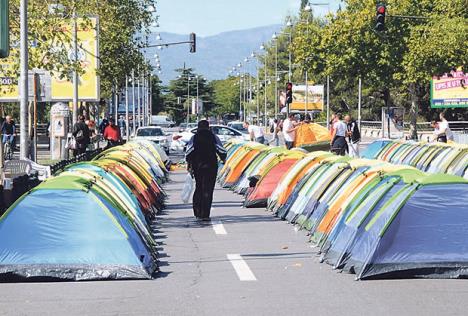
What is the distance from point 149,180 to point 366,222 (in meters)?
9.66

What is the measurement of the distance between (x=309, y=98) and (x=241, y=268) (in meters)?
108

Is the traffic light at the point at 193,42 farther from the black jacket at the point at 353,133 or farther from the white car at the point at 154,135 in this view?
the black jacket at the point at 353,133

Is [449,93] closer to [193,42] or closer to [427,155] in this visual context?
[193,42]

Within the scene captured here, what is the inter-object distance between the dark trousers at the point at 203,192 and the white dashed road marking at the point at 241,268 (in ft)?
15.6

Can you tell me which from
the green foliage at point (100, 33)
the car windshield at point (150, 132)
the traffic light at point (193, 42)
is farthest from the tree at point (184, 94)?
the car windshield at point (150, 132)

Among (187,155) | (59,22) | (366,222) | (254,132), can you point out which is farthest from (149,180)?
(254,132)

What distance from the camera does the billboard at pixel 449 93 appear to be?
6938 cm

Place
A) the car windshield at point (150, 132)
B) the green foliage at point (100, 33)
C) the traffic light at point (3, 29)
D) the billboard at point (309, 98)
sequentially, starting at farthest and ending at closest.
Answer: the billboard at point (309, 98) → the car windshield at point (150, 132) → the green foliage at point (100, 33) → the traffic light at point (3, 29)

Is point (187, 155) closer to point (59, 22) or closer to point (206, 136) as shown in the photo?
point (206, 136)

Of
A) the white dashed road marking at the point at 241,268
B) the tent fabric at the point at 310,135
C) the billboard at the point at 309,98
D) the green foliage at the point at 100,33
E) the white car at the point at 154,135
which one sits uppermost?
the green foliage at the point at 100,33

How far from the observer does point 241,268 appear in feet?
41.0

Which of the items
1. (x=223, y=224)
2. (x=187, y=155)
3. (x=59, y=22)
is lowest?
Result: (x=223, y=224)

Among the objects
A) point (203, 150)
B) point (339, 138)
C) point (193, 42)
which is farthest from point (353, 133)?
point (193, 42)

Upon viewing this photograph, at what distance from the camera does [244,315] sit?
942cm
